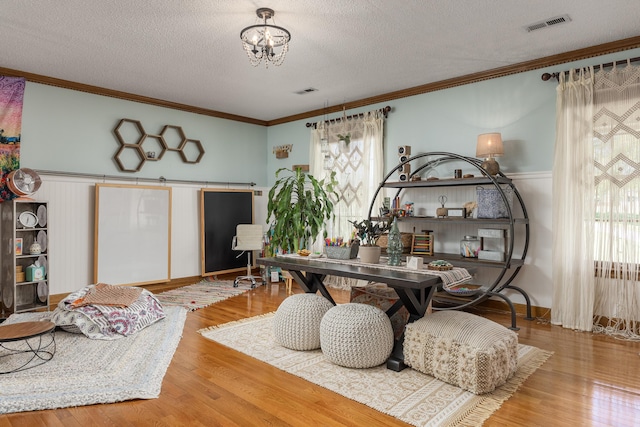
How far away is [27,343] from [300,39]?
10.5 feet

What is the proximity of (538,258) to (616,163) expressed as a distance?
1099mm

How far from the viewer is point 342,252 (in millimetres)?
3484

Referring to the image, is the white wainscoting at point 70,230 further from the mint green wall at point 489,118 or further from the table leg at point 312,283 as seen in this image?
the mint green wall at point 489,118

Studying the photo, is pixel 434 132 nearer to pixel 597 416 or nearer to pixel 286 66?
pixel 286 66

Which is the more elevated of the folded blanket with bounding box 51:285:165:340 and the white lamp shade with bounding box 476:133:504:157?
the white lamp shade with bounding box 476:133:504:157

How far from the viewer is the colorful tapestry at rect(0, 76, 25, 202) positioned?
4.39 meters

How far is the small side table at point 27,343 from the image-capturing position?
2.69m

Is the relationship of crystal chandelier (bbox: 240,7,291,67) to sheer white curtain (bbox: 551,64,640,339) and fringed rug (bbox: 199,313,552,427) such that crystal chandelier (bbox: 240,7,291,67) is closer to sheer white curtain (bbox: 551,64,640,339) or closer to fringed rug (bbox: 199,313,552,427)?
fringed rug (bbox: 199,313,552,427)

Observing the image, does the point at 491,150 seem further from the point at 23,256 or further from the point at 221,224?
the point at 23,256

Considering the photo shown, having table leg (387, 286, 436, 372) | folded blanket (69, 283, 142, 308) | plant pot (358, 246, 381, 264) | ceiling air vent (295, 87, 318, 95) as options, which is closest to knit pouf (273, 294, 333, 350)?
plant pot (358, 246, 381, 264)

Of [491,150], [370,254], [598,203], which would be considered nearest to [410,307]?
[370,254]

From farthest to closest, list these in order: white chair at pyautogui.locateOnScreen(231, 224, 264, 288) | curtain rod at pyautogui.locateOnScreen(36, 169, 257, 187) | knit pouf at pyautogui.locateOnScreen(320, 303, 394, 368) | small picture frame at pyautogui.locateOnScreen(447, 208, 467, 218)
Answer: white chair at pyautogui.locateOnScreen(231, 224, 264, 288), curtain rod at pyautogui.locateOnScreen(36, 169, 257, 187), small picture frame at pyautogui.locateOnScreen(447, 208, 467, 218), knit pouf at pyautogui.locateOnScreen(320, 303, 394, 368)

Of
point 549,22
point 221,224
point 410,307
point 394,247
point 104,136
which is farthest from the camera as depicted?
point 221,224

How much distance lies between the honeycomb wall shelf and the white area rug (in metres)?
2.51
